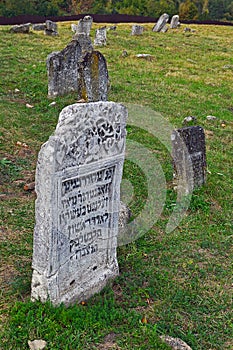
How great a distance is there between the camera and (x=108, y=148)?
13.7 feet

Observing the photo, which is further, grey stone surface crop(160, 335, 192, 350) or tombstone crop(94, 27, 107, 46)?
tombstone crop(94, 27, 107, 46)

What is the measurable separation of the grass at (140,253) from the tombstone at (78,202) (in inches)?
8.1

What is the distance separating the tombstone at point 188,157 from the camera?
6.84 m

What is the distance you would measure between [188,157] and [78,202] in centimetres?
317

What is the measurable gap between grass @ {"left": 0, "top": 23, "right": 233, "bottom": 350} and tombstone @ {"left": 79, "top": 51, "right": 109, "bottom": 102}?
0.81 metres

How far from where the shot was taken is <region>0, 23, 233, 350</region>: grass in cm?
388

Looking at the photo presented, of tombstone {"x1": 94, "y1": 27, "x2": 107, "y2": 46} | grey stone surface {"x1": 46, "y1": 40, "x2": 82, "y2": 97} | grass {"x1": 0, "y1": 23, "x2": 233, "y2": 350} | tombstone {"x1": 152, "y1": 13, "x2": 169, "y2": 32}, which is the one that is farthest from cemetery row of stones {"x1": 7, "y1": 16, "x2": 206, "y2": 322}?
tombstone {"x1": 152, "y1": 13, "x2": 169, "y2": 32}

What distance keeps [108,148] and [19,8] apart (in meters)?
31.4

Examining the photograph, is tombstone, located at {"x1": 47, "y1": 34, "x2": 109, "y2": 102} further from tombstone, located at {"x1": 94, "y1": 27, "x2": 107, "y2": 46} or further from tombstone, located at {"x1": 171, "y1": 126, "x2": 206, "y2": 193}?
tombstone, located at {"x1": 94, "y1": 27, "x2": 107, "y2": 46}

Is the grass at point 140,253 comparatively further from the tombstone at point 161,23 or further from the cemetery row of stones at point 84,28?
the tombstone at point 161,23

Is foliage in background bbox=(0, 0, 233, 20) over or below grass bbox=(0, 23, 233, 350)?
over

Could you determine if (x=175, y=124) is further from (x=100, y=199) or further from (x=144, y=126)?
(x=100, y=199)

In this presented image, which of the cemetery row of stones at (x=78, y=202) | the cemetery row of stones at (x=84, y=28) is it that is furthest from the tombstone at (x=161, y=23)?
the cemetery row of stones at (x=78, y=202)

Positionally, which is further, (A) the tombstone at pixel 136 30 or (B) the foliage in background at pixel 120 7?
(B) the foliage in background at pixel 120 7
